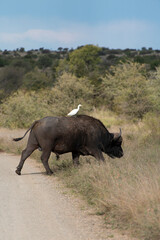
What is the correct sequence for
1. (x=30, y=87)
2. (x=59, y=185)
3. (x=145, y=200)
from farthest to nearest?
(x=30, y=87) < (x=59, y=185) < (x=145, y=200)

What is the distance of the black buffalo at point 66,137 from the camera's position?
33.0 feet

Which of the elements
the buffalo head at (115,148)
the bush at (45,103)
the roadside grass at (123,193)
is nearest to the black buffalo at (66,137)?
the buffalo head at (115,148)

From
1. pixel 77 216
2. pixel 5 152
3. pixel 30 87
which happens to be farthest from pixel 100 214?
pixel 30 87

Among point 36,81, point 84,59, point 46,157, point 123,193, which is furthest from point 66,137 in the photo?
point 84,59

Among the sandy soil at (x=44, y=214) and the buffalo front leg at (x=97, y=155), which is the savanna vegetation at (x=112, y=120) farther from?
the sandy soil at (x=44, y=214)

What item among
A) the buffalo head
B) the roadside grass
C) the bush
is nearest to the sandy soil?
the roadside grass

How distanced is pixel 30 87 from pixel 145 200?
4082 centimetres

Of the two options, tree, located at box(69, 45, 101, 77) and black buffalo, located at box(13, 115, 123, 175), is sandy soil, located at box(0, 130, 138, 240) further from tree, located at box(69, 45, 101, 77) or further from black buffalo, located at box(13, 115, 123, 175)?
tree, located at box(69, 45, 101, 77)

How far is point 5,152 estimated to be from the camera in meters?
16.0

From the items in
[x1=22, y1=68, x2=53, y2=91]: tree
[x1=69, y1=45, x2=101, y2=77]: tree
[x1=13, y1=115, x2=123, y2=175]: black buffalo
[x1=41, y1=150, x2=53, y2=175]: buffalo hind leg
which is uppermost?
[x1=13, y1=115, x2=123, y2=175]: black buffalo

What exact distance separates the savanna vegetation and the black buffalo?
0.44 metres

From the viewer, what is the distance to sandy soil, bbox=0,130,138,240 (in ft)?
18.2

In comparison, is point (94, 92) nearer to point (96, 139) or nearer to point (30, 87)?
point (30, 87)

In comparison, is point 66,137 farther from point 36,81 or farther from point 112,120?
point 36,81
